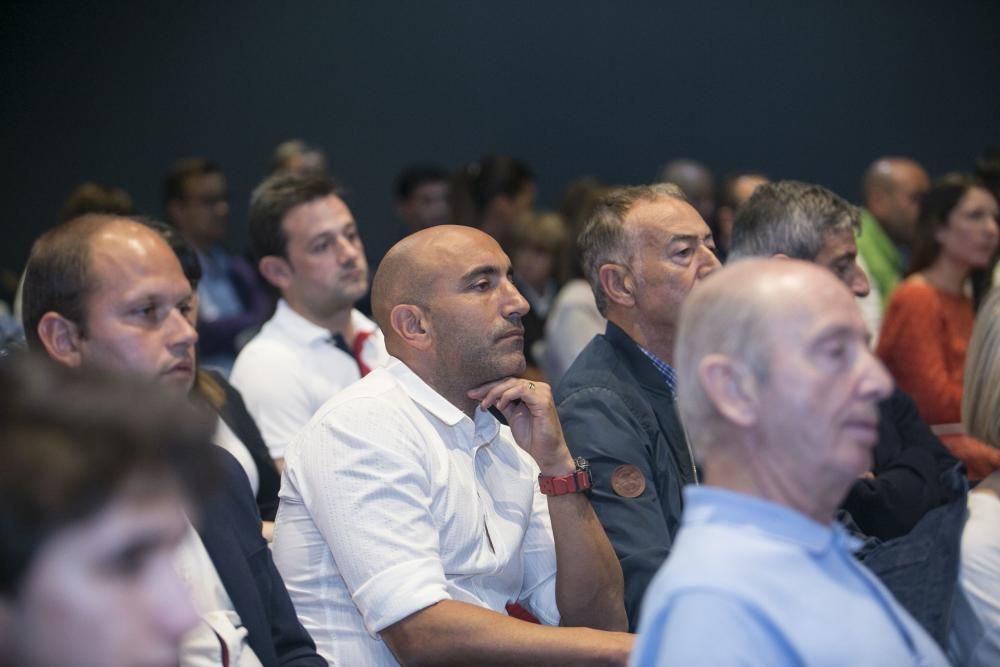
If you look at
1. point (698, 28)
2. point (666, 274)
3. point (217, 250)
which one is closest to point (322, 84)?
point (217, 250)

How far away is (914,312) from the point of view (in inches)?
149

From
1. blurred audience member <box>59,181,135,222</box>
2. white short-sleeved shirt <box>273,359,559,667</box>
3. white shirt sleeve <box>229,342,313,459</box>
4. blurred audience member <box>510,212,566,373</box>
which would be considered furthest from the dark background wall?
white short-sleeved shirt <box>273,359,559,667</box>

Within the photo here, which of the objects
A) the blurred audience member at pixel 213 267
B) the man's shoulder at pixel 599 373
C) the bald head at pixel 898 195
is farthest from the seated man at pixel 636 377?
the bald head at pixel 898 195

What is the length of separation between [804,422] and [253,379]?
2085 millimetres

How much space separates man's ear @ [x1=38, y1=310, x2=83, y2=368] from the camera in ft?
7.23

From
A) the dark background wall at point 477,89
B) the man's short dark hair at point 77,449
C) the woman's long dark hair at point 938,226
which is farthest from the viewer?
the dark background wall at point 477,89

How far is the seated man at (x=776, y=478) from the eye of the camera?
130 centimetres

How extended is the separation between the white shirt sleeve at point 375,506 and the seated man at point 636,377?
16.9 inches

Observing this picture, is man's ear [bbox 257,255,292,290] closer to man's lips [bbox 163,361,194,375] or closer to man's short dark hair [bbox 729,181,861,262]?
man's lips [bbox 163,361,194,375]

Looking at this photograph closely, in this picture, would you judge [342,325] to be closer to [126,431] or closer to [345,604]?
[345,604]

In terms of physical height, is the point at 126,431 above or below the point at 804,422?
above

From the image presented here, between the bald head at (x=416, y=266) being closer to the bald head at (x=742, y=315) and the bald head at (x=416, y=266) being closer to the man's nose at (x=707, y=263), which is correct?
the man's nose at (x=707, y=263)

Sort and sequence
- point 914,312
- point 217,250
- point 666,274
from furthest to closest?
point 217,250 < point 914,312 < point 666,274

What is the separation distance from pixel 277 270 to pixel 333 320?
25 centimetres
